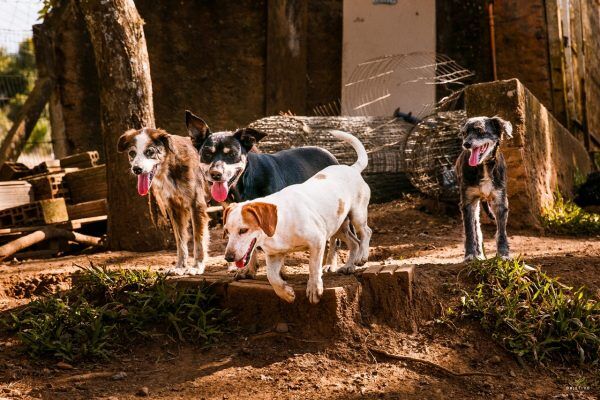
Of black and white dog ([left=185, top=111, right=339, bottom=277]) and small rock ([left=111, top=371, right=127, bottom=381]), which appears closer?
small rock ([left=111, top=371, right=127, bottom=381])

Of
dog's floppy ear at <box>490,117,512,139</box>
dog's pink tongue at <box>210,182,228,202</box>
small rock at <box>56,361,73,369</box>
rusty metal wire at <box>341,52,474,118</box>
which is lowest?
small rock at <box>56,361,73,369</box>

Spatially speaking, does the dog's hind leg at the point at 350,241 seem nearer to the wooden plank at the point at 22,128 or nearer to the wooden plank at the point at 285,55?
the wooden plank at the point at 22,128

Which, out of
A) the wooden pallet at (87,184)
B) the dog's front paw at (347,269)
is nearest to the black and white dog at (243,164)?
the dog's front paw at (347,269)

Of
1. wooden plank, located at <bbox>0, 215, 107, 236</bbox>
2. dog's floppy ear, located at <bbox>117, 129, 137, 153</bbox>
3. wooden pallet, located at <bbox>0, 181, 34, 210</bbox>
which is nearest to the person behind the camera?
dog's floppy ear, located at <bbox>117, 129, 137, 153</bbox>

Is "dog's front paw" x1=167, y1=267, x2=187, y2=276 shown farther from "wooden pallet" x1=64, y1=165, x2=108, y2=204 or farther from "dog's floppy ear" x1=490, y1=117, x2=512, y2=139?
"wooden pallet" x1=64, y1=165, x2=108, y2=204

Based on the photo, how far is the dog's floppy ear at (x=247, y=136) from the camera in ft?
15.4

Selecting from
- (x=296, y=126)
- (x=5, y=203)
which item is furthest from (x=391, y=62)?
(x=5, y=203)

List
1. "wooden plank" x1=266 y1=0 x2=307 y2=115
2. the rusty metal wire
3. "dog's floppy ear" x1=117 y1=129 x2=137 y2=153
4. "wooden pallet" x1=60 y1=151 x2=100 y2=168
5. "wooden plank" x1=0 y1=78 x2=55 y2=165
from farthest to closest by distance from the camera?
the rusty metal wire < "wooden plank" x1=266 y1=0 x2=307 y2=115 < "wooden plank" x1=0 y1=78 x2=55 y2=165 < "wooden pallet" x1=60 y1=151 x2=100 y2=168 < "dog's floppy ear" x1=117 y1=129 x2=137 y2=153

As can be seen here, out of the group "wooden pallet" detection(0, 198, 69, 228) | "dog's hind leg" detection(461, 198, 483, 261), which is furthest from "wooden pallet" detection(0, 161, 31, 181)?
"dog's hind leg" detection(461, 198, 483, 261)

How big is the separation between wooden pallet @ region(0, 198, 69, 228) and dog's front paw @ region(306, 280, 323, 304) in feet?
14.7

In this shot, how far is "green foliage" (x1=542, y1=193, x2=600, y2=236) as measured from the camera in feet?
25.5

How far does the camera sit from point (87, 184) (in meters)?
8.46

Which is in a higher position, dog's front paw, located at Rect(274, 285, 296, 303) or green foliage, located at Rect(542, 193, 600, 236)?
dog's front paw, located at Rect(274, 285, 296, 303)

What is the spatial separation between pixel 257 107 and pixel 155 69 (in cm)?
172
